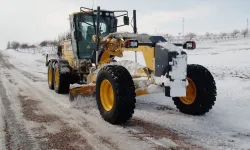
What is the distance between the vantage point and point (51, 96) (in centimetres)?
841

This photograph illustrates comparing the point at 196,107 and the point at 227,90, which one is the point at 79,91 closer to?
the point at 196,107

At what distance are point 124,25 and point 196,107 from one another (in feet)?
11.2

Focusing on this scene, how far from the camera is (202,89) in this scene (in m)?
5.78

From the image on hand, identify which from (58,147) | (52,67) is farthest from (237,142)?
(52,67)

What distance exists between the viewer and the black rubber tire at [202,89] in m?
5.77

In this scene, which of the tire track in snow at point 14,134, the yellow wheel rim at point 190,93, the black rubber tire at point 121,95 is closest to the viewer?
the tire track in snow at point 14,134

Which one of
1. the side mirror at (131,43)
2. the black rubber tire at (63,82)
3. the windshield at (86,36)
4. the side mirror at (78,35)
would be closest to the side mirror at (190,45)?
the side mirror at (131,43)

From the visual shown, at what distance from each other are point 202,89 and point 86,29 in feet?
14.0

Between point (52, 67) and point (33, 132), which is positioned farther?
point (52, 67)

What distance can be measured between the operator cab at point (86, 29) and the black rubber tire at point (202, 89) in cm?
355

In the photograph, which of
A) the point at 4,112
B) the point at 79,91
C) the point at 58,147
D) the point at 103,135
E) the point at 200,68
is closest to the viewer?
the point at 58,147

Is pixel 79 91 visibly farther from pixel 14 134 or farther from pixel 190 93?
pixel 190 93

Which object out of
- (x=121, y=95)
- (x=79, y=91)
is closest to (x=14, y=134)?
(x=121, y=95)

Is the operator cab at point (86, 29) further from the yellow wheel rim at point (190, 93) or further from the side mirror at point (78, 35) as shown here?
the yellow wheel rim at point (190, 93)
